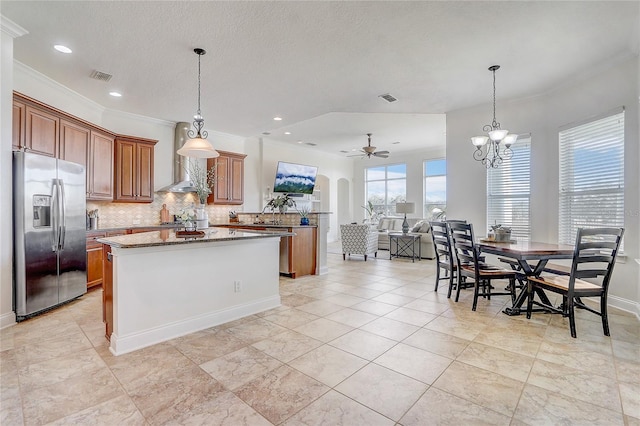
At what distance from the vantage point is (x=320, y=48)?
3436 millimetres

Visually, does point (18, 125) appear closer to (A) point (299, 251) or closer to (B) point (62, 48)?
(B) point (62, 48)

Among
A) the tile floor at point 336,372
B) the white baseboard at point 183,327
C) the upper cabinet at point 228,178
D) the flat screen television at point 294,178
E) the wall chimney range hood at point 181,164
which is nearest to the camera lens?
the tile floor at point 336,372

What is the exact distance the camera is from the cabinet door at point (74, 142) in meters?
Answer: 4.20

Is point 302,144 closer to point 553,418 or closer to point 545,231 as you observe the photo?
point 545,231

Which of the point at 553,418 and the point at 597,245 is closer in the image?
the point at 553,418

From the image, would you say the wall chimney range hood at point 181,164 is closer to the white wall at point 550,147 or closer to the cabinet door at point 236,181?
the cabinet door at point 236,181

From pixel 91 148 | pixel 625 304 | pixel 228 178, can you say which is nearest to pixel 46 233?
pixel 91 148

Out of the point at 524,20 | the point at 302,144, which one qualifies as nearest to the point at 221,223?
the point at 302,144

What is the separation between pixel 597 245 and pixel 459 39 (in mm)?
2417

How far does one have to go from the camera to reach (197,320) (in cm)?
306

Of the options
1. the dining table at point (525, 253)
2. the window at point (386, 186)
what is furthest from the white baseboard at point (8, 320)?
the window at point (386, 186)

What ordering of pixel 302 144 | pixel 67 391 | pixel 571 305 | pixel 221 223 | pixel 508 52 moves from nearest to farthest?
1. pixel 67 391
2. pixel 571 305
3. pixel 508 52
4. pixel 221 223
5. pixel 302 144

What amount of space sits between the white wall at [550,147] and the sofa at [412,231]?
6.22ft

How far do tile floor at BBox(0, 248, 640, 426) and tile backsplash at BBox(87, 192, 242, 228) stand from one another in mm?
2366
